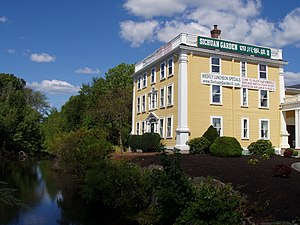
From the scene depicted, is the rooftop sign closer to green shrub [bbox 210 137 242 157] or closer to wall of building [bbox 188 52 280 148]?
wall of building [bbox 188 52 280 148]

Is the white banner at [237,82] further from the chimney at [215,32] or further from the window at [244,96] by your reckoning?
the chimney at [215,32]

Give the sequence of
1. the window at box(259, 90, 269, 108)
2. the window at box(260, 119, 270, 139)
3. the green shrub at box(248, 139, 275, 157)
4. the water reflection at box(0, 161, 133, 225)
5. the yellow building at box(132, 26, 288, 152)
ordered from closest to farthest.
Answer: the water reflection at box(0, 161, 133, 225) < the green shrub at box(248, 139, 275, 157) < the yellow building at box(132, 26, 288, 152) < the window at box(260, 119, 270, 139) < the window at box(259, 90, 269, 108)

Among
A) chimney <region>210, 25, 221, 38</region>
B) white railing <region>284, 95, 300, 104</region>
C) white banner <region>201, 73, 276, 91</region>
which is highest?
chimney <region>210, 25, 221, 38</region>

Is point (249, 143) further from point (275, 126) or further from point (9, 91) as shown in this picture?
point (9, 91)

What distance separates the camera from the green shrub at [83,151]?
20.8 metres

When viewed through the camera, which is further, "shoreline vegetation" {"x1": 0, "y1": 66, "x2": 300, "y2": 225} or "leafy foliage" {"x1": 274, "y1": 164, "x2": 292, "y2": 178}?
"leafy foliage" {"x1": 274, "y1": 164, "x2": 292, "y2": 178}

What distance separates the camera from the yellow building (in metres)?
28.1

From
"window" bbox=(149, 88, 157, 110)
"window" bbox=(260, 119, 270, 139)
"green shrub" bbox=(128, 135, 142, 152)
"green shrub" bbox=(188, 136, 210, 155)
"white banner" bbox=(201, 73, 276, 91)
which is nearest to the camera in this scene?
"green shrub" bbox=(188, 136, 210, 155)

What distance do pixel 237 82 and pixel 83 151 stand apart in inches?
598

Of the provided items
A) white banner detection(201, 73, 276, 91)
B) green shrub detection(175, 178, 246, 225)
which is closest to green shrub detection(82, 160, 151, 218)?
green shrub detection(175, 178, 246, 225)

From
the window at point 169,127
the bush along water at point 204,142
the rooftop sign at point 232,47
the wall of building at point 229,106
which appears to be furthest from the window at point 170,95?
the bush along water at point 204,142

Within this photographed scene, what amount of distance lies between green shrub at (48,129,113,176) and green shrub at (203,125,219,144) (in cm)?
777

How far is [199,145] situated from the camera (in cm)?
2588

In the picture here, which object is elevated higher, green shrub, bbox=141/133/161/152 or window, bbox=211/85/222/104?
window, bbox=211/85/222/104
